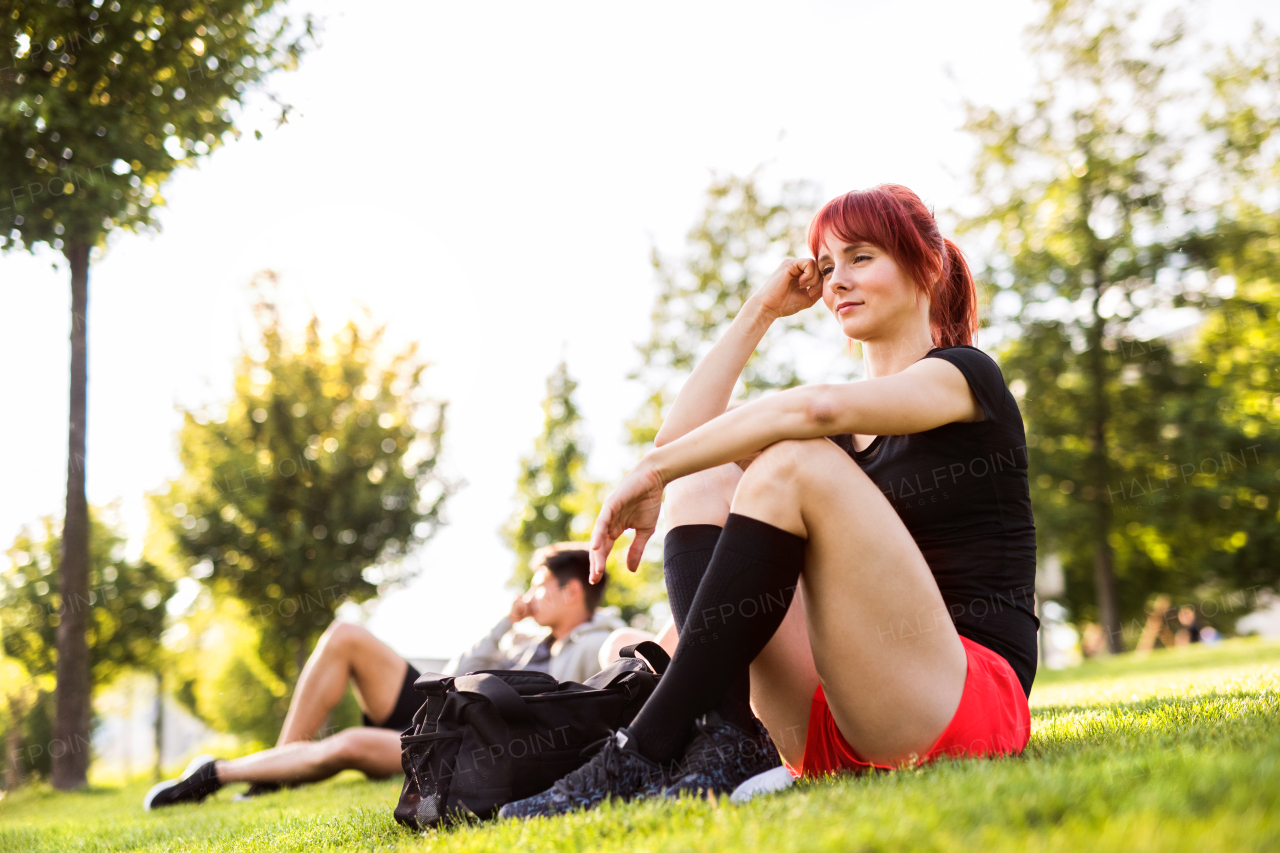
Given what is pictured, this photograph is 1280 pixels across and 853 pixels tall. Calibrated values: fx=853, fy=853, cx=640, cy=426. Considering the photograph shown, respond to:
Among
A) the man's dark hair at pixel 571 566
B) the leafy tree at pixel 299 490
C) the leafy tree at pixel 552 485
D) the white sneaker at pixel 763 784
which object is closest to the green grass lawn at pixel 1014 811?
the white sneaker at pixel 763 784

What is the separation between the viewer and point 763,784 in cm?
211

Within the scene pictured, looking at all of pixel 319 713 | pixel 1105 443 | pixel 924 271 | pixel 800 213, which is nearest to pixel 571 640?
pixel 319 713

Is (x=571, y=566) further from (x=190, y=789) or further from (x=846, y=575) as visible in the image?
(x=846, y=575)

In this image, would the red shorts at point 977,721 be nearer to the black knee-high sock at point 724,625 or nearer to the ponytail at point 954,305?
the black knee-high sock at point 724,625

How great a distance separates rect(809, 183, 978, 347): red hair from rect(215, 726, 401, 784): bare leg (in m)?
3.74

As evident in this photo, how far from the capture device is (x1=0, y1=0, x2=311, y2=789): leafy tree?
8141 mm

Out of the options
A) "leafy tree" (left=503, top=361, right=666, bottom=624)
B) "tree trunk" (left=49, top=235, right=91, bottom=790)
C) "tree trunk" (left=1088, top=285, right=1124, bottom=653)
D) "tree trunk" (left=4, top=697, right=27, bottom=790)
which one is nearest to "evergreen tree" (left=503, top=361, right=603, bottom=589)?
"leafy tree" (left=503, top=361, right=666, bottom=624)

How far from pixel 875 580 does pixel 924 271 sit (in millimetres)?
1150

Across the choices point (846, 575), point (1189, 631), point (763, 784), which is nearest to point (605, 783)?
point (763, 784)

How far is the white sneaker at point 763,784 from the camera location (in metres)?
2.04

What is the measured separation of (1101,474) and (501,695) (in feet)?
61.7

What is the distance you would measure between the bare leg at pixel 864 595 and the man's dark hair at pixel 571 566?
3878 millimetres

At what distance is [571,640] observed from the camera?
5.70m

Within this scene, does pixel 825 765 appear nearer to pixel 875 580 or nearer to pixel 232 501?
pixel 875 580
